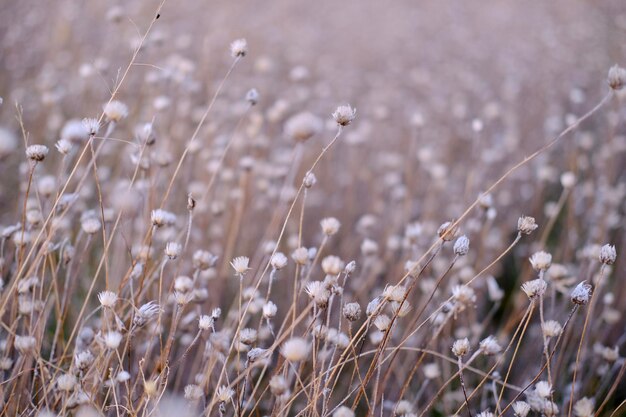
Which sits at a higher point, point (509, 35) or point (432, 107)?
point (509, 35)

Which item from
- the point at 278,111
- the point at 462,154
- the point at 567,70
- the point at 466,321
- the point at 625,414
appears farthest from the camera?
the point at 567,70

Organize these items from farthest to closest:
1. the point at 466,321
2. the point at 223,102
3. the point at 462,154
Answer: the point at 462,154 → the point at 223,102 → the point at 466,321

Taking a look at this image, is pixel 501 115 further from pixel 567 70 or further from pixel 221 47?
pixel 221 47

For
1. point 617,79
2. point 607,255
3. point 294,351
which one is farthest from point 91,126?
point 617,79

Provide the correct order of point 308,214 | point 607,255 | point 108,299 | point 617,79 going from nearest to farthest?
point 108,299
point 607,255
point 617,79
point 308,214

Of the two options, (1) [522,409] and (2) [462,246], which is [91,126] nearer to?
(2) [462,246]

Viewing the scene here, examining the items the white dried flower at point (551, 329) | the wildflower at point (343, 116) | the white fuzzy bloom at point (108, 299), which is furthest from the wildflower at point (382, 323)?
the white fuzzy bloom at point (108, 299)

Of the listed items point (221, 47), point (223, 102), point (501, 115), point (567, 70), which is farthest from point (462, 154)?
point (221, 47)

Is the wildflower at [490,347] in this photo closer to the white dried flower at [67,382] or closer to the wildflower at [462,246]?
the wildflower at [462,246]

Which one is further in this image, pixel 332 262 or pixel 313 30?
pixel 313 30
